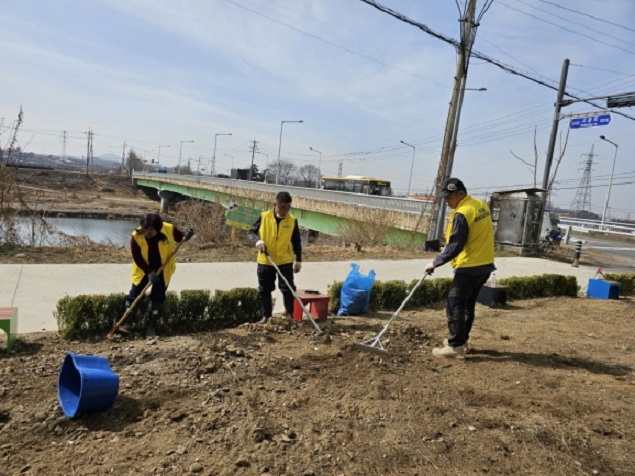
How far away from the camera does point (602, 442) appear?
9.96 ft

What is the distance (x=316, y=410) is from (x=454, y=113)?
42.5 ft

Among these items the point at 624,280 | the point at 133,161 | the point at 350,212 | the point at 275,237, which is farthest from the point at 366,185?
the point at 133,161

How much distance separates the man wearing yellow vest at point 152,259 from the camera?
4.57 m

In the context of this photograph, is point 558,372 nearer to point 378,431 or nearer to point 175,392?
point 378,431

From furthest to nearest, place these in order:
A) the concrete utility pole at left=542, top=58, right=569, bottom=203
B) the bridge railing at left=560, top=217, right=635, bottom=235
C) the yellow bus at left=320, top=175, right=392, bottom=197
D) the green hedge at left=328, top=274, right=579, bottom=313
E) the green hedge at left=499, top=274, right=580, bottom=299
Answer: the yellow bus at left=320, top=175, right=392, bottom=197 → the bridge railing at left=560, top=217, right=635, bottom=235 → the concrete utility pole at left=542, top=58, right=569, bottom=203 → the green hedge at left=499, top=274, right=580, bottom=299 → the green hedge at left=328, top=274, right=579, bottom=313

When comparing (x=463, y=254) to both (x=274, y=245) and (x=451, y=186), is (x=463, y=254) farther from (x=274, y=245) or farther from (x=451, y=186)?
(x=274, y=245)

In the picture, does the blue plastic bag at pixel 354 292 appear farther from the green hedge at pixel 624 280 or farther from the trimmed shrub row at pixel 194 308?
the green hedge at pixel 624 280

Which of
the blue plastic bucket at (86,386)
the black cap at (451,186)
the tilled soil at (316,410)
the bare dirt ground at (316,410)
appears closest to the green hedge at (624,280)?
the tilled soil at (316,410)

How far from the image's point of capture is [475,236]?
4.49 meters

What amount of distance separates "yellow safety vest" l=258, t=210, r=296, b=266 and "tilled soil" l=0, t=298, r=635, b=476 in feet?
2.47

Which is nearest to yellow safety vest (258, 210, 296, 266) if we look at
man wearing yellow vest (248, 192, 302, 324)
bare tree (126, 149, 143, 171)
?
man wearing yellow vest (248, 192, 302, 324)

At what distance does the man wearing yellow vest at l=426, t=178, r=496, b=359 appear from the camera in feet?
→ 14.6

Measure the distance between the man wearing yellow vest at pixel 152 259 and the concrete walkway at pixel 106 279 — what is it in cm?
106

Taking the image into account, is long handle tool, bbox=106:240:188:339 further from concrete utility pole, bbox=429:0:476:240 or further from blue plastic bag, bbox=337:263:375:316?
concrete utility pole, bbox=429:0:476:240
